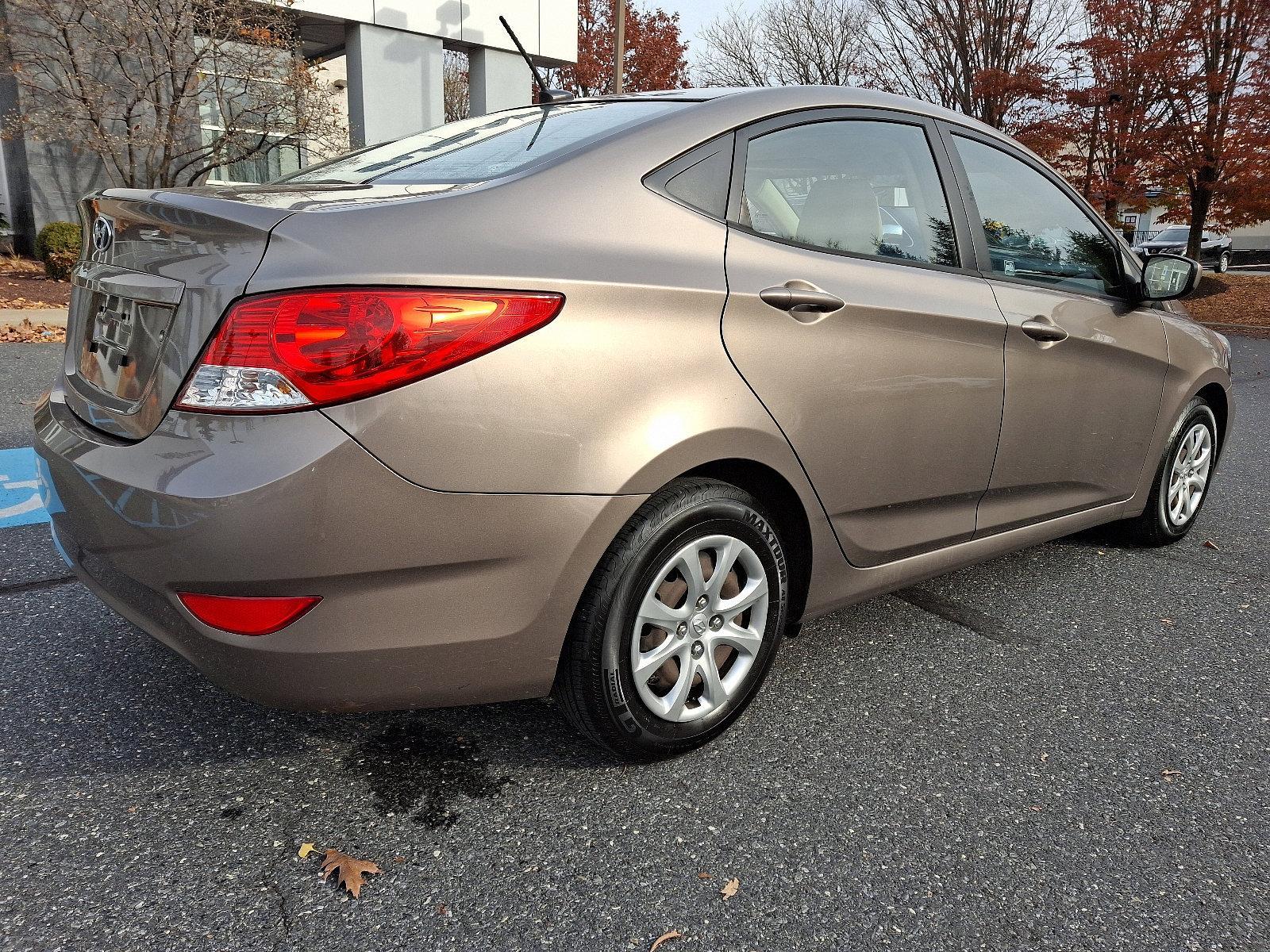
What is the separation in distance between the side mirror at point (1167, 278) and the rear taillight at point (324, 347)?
2.82 meters

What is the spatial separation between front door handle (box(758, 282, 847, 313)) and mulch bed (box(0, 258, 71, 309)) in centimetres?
1000

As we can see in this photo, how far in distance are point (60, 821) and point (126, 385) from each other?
94 centimetres

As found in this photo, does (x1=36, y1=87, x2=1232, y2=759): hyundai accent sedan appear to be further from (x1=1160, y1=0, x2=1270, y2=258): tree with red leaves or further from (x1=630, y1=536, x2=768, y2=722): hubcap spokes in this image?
(x1=1160, y1=0, x2=1270, y2=258): tree with red leaves

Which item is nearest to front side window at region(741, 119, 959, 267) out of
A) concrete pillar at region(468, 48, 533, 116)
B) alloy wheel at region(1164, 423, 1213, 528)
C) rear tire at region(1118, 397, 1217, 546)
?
rear tire at region(1118, 397, 1217, 546)

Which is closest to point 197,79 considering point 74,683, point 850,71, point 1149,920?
point 74,683

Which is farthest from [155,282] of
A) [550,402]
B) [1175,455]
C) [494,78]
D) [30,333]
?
[494,78]

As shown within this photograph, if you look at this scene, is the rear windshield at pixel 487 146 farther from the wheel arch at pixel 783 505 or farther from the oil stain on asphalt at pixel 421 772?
the oil stain on asphalt at pixel 421 772

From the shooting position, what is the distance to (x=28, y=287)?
1266 centimetres

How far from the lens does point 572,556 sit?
79.8 inches

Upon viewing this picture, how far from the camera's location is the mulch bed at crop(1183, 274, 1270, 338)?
17078mm

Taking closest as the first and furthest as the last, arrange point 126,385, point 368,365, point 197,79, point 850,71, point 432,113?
1. point 368,365
2. point 126,385
3. point 197,79
4. point 432,113
5. point 850,71

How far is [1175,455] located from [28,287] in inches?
531

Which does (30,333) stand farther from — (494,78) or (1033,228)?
(494,78)

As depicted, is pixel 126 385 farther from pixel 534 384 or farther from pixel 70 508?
pixel 534 384
